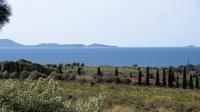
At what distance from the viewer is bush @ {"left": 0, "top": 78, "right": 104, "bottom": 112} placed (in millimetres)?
12383

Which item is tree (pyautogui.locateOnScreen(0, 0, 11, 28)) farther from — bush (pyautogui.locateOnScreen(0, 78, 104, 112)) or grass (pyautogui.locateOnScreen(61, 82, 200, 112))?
grass (pyautogui.locateOnScreen(61, 82, 200, 112))

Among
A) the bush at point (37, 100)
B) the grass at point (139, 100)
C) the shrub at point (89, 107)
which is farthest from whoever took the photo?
the grass at point (139, 100)

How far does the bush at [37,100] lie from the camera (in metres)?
12.4

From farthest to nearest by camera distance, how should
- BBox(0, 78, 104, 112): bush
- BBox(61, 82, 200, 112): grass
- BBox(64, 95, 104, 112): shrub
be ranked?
BBox(61, 82, 200, 112): grass < BBox(64, 95, 104, 112): shrub < BBox(0, 78, 104, 112): bush

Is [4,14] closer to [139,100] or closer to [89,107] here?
[89,107]

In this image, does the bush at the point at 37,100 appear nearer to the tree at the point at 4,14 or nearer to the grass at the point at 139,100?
the tree at the point at 4,14

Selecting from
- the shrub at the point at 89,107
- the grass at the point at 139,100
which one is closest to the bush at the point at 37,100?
the shrub at the point at 89,107

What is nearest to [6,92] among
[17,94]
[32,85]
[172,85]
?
[17,94]

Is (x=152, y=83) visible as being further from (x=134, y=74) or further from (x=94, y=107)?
(x=94, y=107)

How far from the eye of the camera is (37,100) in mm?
12492

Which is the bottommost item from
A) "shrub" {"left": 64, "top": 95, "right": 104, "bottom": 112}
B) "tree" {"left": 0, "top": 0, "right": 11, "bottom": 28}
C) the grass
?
the grass

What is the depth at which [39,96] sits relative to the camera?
1260cm

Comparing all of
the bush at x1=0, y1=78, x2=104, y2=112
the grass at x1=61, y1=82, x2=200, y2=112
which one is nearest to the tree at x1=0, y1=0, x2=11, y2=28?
the bush at x1=0, y1=78, x2=104, y2=112

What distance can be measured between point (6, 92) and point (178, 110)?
32.4 metres
